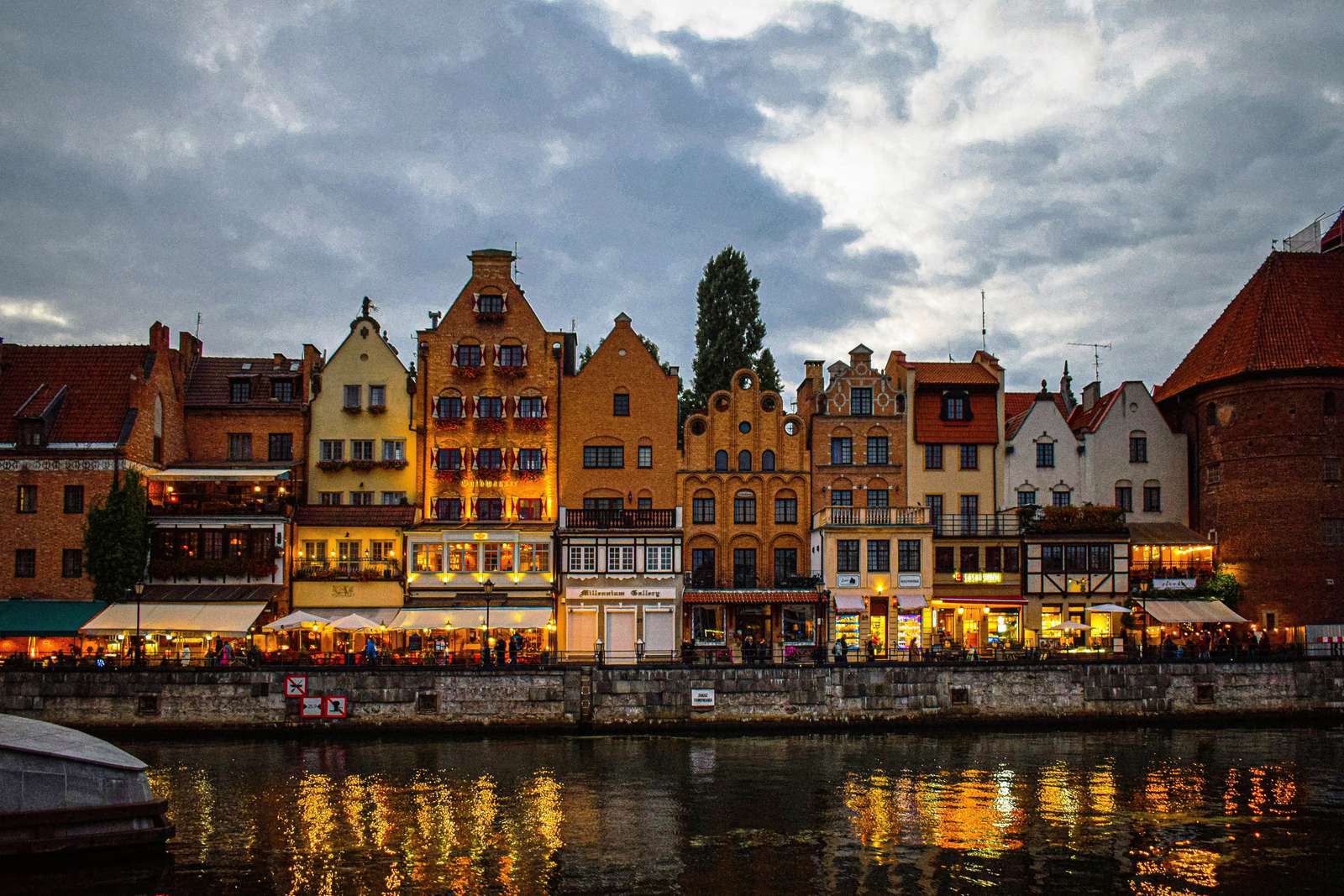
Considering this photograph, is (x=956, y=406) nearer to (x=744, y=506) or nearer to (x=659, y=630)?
(x=744, y=506)

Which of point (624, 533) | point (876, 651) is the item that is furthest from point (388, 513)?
point (876, 651)

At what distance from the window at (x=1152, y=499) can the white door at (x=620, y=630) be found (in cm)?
2913

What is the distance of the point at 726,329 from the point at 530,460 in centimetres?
2022

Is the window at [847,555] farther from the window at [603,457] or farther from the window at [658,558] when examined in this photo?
the window at [603,457]

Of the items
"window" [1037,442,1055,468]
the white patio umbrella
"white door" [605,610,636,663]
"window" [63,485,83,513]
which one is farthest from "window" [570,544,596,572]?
"window" [1037,442,1055,468]

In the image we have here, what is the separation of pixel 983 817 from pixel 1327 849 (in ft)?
28.1

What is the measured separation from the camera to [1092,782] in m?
37.4

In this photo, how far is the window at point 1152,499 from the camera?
6309 cm

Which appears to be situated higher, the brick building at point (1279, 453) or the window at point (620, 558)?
the brick building at point (1279, 453)

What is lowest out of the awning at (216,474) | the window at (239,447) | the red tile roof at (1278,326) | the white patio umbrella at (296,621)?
the white patio umbrella at (296,621)

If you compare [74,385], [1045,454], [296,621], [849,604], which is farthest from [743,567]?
[74,385]

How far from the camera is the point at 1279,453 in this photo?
193ft

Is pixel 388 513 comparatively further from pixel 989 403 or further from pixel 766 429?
pixel 989 403

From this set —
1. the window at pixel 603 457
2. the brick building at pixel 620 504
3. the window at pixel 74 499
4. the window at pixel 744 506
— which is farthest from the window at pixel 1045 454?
the window at pixel 74 499
